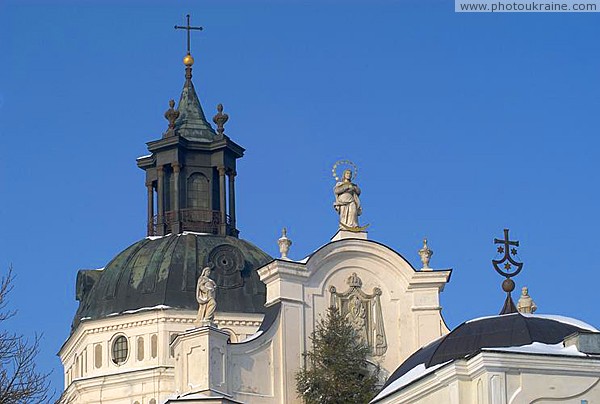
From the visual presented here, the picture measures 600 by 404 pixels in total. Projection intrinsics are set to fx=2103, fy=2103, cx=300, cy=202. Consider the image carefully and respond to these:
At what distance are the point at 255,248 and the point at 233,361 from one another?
668 inches

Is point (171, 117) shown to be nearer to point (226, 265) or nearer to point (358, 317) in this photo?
point (226, 265)

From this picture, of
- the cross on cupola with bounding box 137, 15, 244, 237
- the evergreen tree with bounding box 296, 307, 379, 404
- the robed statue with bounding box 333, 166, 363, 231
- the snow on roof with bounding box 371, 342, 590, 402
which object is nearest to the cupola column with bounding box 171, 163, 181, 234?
the cross on cupola with bounding box 137, 15, 244, 237

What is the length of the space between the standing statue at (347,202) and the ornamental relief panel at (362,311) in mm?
1952

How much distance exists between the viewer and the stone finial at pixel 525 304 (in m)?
74.2

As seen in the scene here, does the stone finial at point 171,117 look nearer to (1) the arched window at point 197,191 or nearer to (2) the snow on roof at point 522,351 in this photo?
(1) the arched window at point 197,191

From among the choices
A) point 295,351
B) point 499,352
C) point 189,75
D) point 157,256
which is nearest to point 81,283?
point 157,256

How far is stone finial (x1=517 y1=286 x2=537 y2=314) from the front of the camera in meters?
74.2

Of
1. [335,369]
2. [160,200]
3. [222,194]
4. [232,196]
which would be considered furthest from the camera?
[232,196]

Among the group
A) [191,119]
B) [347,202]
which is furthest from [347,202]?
[191,119]

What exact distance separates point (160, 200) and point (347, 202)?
16539mm

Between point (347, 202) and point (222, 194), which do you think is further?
point (222, 194)

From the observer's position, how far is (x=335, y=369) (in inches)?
2960

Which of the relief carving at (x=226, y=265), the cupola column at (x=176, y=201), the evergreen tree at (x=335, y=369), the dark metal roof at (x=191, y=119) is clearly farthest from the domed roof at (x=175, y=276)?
the evergreen tree at (x=335, y=369)

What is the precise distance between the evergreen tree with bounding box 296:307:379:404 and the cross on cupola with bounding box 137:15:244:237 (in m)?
16.7
